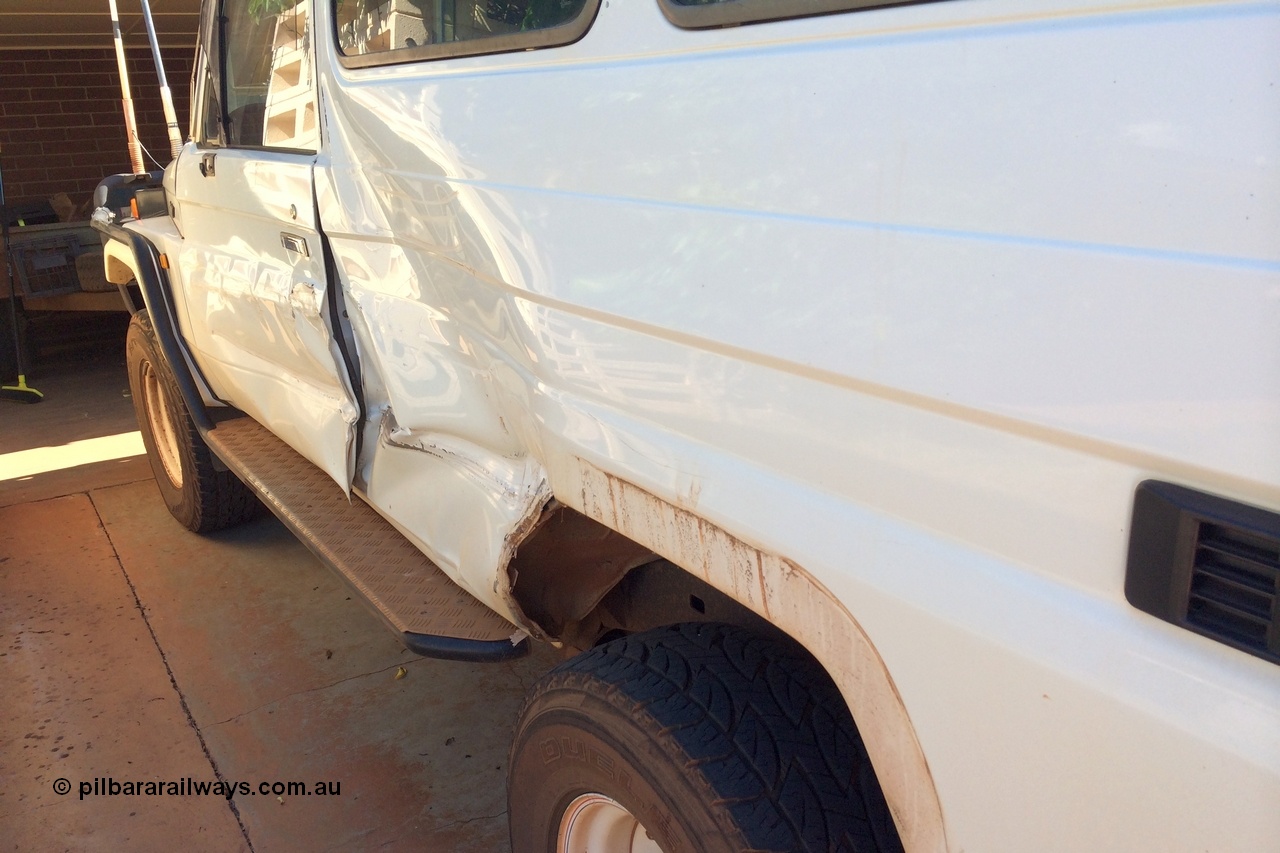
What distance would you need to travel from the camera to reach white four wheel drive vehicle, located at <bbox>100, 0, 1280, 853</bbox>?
0.92 m

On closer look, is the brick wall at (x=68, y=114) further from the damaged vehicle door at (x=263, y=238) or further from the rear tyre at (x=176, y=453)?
the damaged vehicle door at (x=263, y=238)

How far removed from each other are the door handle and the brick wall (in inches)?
362

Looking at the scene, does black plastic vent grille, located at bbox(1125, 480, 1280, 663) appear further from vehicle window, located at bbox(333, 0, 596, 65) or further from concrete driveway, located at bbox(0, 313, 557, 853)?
concrete driveway, located at bbox(0, 313, 557, 853)

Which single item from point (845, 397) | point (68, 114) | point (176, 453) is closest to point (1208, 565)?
point (845, 397)

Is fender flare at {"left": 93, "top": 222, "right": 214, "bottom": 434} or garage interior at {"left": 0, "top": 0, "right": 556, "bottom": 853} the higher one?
fender flare at {"left": 93, "top": 222, "right": 214, "bottom": 434}

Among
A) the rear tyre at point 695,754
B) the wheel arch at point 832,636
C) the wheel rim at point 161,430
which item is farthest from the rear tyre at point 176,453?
the wheel arch at point 832,636

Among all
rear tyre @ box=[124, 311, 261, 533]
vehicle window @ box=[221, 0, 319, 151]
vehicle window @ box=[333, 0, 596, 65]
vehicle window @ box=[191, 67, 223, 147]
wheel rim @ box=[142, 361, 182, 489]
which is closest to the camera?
vehicle window @ box=[333, 0, 596, 65]

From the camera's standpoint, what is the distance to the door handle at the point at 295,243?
2.78 meters

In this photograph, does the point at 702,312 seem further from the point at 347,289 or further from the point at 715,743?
the point at 347,289

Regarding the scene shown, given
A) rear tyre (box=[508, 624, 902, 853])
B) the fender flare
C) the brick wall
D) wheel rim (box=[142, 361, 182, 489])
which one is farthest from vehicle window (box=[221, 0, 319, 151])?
the brick wall

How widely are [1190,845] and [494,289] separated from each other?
1406 millimetres

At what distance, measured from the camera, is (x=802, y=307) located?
1278mm

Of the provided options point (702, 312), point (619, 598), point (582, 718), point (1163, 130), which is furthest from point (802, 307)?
point (619, 598)

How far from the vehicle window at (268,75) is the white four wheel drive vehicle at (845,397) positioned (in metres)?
0.33
